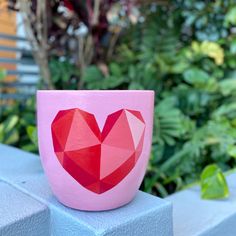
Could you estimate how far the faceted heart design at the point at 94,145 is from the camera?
0.38 m

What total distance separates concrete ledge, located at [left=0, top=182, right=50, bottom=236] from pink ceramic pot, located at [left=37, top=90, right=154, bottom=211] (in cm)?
5

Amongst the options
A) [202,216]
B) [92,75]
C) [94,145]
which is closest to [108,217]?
[94,145]

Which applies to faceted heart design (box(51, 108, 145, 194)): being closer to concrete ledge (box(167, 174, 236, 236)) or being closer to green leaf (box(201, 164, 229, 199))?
concrete ledge (box(167, 174, 236, 236))

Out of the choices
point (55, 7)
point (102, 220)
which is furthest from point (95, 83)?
point (102, 220)

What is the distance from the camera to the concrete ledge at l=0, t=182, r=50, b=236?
0.39 metres

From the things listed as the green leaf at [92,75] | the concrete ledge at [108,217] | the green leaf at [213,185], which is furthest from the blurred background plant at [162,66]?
the concrete ledge at [108,217]

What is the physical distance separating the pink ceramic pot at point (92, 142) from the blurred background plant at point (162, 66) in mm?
668

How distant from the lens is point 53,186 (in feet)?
1.43

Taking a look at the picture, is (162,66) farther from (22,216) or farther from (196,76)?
(22,216)

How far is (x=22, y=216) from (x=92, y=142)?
164 millimetres

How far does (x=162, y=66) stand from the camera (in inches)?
60.2

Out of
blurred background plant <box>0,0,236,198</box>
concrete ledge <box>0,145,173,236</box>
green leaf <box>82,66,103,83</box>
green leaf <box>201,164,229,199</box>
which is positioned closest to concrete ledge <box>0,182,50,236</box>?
concrete ledge <box>0,145,173,236</box>

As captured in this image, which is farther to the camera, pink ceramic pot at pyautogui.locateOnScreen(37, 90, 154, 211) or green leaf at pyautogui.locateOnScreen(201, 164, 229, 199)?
green leaf at pyautogui.locateOnScreen(201, 164, 229, 199)

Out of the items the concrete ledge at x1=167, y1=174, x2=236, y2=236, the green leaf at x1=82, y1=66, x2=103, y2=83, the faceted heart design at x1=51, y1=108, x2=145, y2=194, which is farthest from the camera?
the green leaf at x1=82, y1=66, x2=103, y2=83
